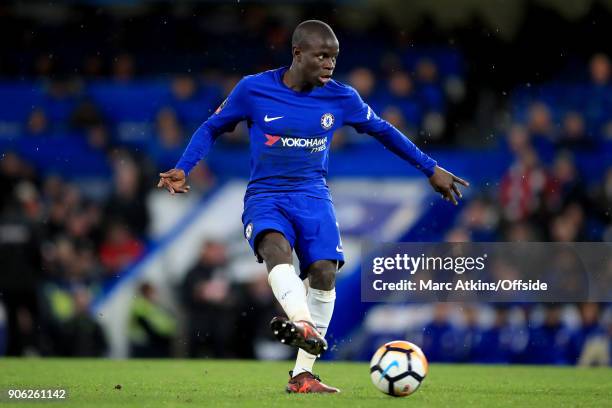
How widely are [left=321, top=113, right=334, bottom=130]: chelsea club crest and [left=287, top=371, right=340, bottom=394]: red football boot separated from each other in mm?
1549

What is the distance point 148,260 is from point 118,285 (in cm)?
47

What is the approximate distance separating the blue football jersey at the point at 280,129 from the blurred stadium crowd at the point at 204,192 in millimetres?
5248

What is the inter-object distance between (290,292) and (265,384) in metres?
1.86

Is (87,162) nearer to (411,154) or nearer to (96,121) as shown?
(96,121)

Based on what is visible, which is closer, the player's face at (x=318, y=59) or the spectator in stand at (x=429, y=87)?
the player's face at (x=318, y=59)

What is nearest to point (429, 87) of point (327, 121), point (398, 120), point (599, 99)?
point (398, 120)

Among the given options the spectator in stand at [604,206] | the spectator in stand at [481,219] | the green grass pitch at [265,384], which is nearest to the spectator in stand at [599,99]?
the spectator in stand at [604,206]

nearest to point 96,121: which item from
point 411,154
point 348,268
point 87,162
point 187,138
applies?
point 87,162

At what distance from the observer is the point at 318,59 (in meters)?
7.27

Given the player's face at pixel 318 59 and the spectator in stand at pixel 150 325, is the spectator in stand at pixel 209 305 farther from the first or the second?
the player's face at pixel 318 59

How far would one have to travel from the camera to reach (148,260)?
45.4ft

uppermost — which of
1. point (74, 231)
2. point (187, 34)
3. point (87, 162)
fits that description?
point (187, 34)

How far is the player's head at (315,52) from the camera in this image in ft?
23.9

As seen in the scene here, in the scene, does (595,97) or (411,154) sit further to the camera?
(595,97)
